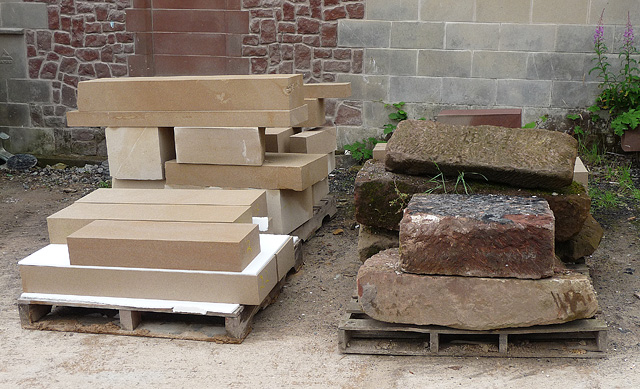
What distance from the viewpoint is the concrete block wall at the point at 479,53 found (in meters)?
7.68

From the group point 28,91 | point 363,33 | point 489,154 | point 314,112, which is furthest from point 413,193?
point 28,91

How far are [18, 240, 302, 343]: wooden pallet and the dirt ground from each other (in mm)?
66

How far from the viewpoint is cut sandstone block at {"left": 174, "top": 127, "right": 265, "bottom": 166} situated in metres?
5.18

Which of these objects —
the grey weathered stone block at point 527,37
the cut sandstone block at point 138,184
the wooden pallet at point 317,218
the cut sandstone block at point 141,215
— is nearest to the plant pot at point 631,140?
the grey weathered stone block at point 527,37

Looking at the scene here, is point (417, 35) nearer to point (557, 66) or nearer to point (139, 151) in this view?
point (557, 66)

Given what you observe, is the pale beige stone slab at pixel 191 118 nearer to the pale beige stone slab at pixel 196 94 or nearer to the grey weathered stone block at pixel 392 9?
the pale beige stone slab at pixel 196 94

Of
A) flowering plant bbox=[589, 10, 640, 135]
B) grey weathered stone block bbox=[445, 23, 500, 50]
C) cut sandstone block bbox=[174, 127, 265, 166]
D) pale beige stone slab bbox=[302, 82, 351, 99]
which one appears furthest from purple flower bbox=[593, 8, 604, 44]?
cut sandstone block bbox=[174, 127, 265, 166]

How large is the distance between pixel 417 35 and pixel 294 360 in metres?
5.44

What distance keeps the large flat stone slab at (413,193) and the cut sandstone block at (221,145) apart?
1.02m

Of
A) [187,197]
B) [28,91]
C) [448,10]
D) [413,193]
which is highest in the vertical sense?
[448,10]

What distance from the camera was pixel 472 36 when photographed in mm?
7930

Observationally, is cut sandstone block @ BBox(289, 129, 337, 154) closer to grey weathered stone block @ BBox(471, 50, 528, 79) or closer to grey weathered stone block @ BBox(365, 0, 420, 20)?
grey weathered stone block @ BBox(365, 0, 420, 20)

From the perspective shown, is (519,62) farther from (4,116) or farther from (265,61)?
(4,116)

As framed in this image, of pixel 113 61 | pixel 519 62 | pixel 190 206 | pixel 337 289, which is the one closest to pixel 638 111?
pixel 519 62
